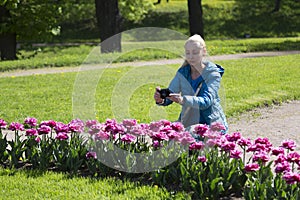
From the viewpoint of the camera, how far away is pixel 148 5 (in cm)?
3506

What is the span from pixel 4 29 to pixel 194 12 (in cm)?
734

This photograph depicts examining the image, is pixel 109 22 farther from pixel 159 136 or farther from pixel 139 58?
pixel 159 136

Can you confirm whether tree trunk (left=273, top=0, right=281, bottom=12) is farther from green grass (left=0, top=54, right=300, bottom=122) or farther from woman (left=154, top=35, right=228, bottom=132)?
woman (left=154, top=35, right=228, bottom=132)

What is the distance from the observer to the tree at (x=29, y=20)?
19562 millimetres

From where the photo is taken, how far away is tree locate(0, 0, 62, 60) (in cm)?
1956

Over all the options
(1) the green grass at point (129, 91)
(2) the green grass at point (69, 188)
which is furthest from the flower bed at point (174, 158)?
(1) the green grass at point (129, 91)

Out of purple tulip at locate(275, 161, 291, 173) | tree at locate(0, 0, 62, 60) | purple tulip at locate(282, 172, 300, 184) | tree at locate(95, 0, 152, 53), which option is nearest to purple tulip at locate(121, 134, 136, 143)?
purple tulip at locate(275, 161, 291, 173)

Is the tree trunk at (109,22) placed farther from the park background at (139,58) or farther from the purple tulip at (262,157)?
the purple tulip at (262,157)

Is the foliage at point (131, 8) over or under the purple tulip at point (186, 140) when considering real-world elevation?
under

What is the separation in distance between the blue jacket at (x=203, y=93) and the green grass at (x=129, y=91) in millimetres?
1507

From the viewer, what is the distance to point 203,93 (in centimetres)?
643

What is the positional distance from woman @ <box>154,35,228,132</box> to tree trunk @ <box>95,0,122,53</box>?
13.0 metres

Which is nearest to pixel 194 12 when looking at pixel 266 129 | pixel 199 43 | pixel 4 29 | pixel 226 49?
pixel 226 49

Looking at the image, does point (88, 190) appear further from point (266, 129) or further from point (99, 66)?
point (99, 66)
